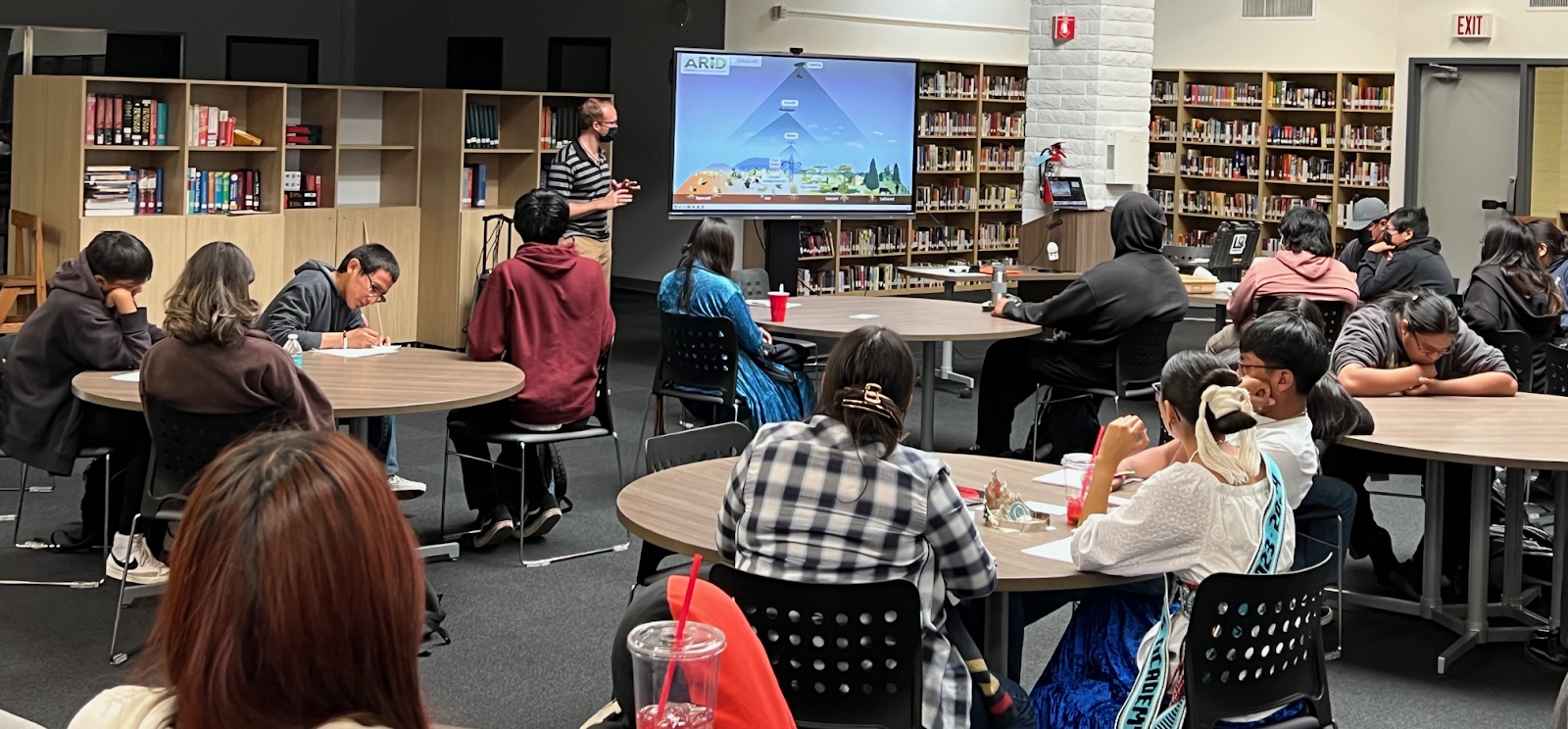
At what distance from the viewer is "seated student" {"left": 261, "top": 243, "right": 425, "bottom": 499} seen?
18.1 feet

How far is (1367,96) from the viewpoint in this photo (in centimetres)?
1355

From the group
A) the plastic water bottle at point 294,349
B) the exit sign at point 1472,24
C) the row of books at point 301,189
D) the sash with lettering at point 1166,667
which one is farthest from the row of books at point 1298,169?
the sash with lettering at point 1166,667

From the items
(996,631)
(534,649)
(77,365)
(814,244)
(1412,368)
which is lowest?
(534,649)

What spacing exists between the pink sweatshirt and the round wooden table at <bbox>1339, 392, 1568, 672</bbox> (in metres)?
2.12

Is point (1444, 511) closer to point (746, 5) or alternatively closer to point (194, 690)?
point (194, 690)

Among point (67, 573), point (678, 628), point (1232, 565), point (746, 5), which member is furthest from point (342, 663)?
point (746, 5)

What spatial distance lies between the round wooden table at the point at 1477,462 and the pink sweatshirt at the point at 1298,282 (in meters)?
2.12

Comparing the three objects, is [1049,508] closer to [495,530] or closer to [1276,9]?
[495,530]

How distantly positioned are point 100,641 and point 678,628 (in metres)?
3.45

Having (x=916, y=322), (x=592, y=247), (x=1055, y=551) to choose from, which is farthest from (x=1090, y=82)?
(x=1055, y=551)

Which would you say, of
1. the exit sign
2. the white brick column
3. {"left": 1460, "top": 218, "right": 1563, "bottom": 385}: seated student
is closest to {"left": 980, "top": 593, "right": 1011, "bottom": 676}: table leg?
{"left": 1460, "top": 218, "right": 1563, "bottom": 385}: seated student

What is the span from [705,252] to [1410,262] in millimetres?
3481

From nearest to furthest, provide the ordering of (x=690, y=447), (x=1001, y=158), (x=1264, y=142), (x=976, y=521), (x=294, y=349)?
(x=976, y=521)
(x=690, y=447)
(x=294, y=349)
(x=1264, y=142)
(x=1001, y=158)

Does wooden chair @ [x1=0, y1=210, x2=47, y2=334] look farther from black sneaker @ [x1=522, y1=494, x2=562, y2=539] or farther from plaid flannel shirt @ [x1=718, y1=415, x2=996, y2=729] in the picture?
plaid flannel shirt @ [x1=718, y1=415, x2=996, y2=729]
